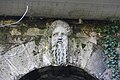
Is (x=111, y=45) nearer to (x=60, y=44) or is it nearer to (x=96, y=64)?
(x=96, y=64)

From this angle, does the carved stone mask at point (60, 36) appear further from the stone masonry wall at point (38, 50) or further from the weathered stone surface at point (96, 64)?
the weathered stone surface at point (96, 64)

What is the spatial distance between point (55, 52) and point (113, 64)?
608 mm

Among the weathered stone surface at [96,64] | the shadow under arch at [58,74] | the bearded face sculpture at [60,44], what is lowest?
the shadow under arch at [58,74]

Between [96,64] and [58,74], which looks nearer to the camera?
[96,64]

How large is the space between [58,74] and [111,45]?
2.87 ft

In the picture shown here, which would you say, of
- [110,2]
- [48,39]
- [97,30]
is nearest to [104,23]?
[97,30]

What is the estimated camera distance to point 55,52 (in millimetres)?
3832

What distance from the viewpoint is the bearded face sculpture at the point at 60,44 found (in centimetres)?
381

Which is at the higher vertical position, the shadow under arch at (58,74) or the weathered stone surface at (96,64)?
the weathered stone surface at (96,64)

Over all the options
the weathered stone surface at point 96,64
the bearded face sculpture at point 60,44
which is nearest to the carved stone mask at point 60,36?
the bearded face sculpture at point 60,44

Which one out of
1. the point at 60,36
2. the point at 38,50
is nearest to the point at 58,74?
the point at 38,50

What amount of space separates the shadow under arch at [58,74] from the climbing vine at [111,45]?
24 cm

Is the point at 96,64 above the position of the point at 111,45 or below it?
below

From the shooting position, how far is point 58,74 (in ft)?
14.8
